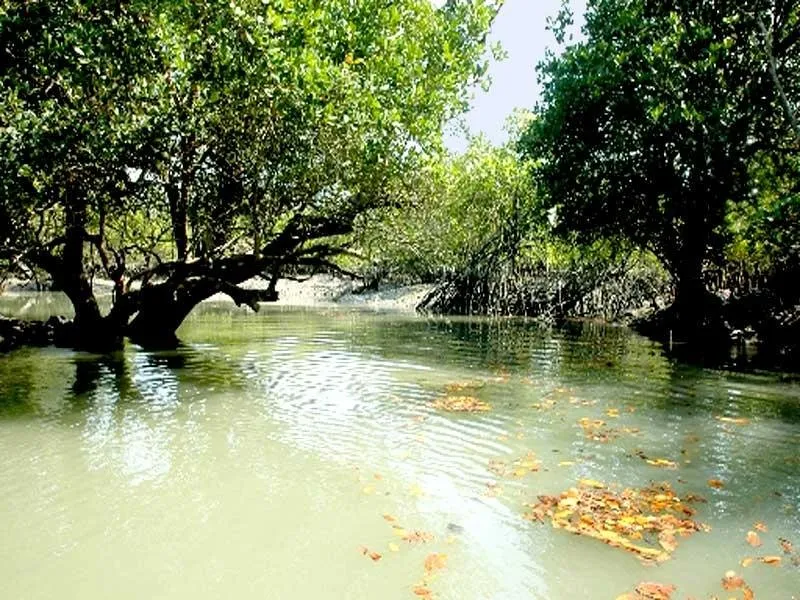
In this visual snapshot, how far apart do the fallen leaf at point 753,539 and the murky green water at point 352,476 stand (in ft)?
0.17

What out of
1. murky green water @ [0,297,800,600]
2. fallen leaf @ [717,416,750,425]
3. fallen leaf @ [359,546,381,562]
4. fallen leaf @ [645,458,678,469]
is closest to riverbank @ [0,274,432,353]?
murky green water @ [0,297,800,600]

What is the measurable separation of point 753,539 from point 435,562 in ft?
8.35

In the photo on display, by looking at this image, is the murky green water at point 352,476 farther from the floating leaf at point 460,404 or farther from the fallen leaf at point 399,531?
the floating leaf at point 460,404

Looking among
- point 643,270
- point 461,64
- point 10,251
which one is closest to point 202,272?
point 10,251

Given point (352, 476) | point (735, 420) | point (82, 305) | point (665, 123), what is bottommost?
point (352, 476)

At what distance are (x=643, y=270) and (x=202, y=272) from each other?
1067 inches

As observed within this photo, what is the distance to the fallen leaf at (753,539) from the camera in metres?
4.86

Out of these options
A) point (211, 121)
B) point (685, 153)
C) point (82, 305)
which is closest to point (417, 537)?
point (211, 121)

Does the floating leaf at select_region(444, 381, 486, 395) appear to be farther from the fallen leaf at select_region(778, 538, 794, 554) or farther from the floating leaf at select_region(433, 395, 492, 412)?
the fallen leaf at select_region(778, 538, 794, 554)

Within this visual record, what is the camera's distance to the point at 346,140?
43.3 feet

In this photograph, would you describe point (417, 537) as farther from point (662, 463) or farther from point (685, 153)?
point (685, 153)

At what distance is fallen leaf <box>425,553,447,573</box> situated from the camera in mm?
4467

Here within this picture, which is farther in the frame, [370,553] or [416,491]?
[416,491]

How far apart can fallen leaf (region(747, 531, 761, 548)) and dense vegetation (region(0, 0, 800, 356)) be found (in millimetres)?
5367
